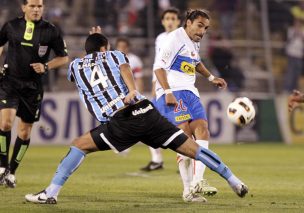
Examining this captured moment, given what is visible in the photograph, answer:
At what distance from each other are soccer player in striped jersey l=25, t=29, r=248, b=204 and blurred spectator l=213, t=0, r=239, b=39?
14.6 meters

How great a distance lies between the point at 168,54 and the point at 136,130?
166 centimetres

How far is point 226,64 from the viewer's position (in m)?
23.6

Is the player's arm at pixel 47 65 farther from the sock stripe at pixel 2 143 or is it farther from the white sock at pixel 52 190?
the white sock at pixel 52 190

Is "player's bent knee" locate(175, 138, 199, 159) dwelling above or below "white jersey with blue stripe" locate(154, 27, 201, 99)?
below

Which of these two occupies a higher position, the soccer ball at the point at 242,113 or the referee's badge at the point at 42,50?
the referee's badge at the point at 42,50

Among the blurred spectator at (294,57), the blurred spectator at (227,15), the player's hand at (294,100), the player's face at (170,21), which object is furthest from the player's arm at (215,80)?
the blurred spectator at (294,57)

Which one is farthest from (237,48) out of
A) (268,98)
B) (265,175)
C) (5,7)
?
(265,175)

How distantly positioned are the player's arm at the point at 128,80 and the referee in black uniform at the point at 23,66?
284cm

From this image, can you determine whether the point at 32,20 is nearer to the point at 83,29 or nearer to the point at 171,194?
the point at 171,194

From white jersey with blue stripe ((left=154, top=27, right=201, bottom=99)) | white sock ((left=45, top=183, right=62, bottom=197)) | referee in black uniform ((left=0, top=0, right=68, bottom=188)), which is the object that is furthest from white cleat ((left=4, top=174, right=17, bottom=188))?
white jersey with blue stripe ((left=154, top=27, right=201, bottom=99))

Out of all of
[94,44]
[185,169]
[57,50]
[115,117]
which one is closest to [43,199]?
[115,117]

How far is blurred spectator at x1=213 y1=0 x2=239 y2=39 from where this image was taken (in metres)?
23.9

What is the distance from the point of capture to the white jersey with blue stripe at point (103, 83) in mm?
9453

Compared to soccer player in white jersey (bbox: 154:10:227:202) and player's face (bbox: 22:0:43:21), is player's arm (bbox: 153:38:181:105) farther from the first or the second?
player's face (bbox: 22:0:43:21)
